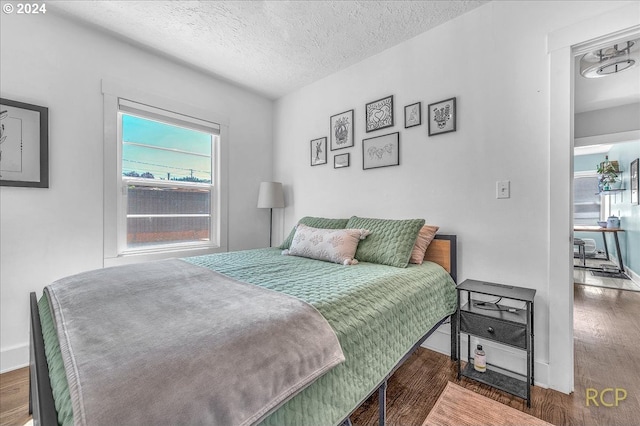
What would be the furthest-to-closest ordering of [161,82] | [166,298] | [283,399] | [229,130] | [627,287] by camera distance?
[627,287], [229,130], [161,82], [166,298], [283,399]

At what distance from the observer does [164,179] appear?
2721 mm

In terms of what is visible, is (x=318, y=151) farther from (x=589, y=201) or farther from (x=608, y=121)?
(x=589, y=201)

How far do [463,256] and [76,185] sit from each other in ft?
9.97

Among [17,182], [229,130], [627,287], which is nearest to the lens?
[17,182]

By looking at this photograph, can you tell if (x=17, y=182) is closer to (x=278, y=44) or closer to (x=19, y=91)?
(x=19, y=91)

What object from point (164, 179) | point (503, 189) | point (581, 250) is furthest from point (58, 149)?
point (581, 250)

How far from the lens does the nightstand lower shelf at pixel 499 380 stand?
162 centimetres

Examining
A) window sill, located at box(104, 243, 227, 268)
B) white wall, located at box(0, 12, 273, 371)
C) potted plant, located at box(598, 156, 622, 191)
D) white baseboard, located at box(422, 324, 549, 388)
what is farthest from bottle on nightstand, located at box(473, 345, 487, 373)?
potted plant, located at box(598, 156, 622, 191)

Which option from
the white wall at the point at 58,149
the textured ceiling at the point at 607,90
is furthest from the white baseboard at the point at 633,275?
the white wall at the point at 58,149

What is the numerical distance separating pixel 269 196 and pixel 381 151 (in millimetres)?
1412

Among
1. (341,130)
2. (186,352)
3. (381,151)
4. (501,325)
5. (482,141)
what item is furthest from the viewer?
(341,130)

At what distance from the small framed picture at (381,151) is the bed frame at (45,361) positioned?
2.61ft

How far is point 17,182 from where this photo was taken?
1.92 metres

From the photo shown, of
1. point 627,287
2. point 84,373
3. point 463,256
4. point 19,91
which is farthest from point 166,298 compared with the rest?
point 627,287
